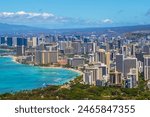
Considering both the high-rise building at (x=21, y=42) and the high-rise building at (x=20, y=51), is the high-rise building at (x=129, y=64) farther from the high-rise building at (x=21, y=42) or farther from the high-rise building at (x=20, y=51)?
the high-rise building at (x=21, y=42)

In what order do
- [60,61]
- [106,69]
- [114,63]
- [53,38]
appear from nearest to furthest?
[106,69]
[114,63]
[60,61]
[53,38]

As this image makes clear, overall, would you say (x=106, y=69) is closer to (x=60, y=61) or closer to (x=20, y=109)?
(x=60, y=61)

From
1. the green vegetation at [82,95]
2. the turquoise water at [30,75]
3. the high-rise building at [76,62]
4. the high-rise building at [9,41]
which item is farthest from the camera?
the high-rise building at [9,41]

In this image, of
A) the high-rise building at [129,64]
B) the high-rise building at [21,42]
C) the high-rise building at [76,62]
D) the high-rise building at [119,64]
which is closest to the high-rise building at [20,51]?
the high-rise building at [21,42]

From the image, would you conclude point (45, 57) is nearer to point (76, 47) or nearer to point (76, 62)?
point (76, 62)

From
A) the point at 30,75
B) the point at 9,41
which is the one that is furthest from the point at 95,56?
the point at 9,41

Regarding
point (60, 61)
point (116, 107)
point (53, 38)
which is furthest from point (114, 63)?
point (116, 107)
